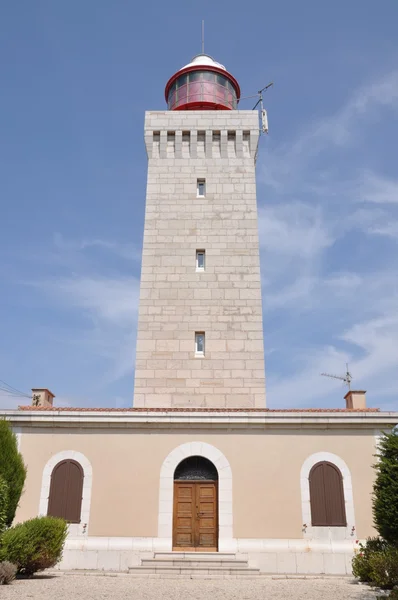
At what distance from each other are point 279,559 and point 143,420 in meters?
4.74

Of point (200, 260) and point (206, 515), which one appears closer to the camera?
point (206, 515)

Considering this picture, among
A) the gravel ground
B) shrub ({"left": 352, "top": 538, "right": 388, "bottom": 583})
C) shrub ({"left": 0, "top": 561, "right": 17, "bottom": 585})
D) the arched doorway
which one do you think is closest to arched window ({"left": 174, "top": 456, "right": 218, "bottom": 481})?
the arched doorway

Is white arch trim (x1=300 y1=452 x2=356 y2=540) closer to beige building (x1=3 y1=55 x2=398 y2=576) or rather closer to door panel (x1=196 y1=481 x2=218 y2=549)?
beige building (x1=3 y1=55 x2=398 y2=576)

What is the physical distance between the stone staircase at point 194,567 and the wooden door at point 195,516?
77 centimetres

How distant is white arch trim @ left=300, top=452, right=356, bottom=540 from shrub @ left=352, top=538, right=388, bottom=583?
1.54 metres

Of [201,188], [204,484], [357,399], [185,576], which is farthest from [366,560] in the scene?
[201,188]

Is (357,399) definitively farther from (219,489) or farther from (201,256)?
(201,256)

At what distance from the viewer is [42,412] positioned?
594 inches

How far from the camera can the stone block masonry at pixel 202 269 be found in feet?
58.7

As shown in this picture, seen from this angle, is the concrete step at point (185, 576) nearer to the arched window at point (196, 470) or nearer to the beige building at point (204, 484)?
the beige building at point (204, 484)

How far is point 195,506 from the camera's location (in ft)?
48.1

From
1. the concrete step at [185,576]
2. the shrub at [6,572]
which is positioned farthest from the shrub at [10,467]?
the concrete step at [185,576]

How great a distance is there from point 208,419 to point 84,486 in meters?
3.58

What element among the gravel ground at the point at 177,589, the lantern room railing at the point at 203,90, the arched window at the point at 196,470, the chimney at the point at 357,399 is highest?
the lantern room railing at the point at 203,90
